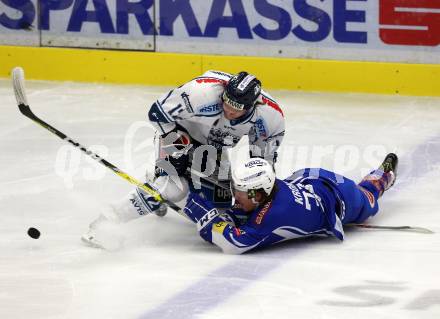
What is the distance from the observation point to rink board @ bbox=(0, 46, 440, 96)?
8.30m

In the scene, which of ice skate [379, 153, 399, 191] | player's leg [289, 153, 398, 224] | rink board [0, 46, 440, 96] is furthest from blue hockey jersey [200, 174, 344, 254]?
rink board [0, 46, 440, 96]

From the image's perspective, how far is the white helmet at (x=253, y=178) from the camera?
15.9ft

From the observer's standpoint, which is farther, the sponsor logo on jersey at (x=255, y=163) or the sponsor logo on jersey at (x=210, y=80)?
the sponsor logo on jersey at (x=210, y=80)

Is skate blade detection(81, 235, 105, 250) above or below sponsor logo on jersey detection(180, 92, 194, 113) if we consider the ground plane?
below

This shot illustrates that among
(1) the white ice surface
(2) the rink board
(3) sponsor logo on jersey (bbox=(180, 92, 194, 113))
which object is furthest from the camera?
(2) the rink board

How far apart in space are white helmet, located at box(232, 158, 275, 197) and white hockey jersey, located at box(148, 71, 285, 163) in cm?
45

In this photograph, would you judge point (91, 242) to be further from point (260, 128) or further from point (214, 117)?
point (260, 128)

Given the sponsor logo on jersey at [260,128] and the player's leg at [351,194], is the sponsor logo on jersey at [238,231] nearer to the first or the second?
the player's leg at [351,194]

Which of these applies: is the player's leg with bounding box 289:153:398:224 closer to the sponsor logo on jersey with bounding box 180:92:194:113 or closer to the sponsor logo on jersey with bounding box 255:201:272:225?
the sponsor logo on jersey with bounding box 255:201:272:225

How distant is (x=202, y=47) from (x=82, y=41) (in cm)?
99

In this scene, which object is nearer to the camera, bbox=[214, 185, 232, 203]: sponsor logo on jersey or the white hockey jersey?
the white hockey jersey

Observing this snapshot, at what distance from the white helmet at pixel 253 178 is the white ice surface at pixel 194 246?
1.02 ft

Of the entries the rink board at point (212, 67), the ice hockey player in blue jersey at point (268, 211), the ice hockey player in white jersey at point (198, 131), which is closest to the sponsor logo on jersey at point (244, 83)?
the ice hockey player in white jersey at point (198, 131)

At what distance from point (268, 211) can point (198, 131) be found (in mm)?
804
